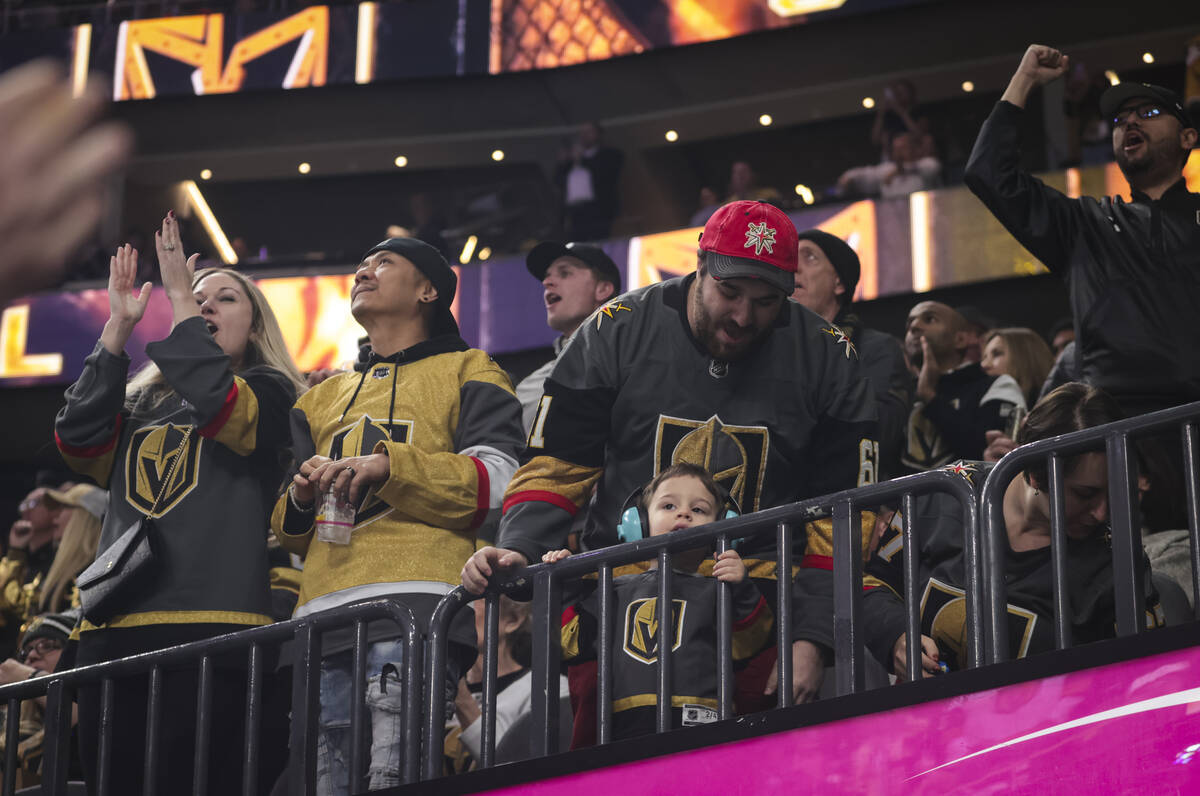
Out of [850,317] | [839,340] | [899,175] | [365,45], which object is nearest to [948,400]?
[850,317]

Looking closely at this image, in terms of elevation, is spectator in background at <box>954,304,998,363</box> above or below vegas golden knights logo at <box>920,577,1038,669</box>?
above

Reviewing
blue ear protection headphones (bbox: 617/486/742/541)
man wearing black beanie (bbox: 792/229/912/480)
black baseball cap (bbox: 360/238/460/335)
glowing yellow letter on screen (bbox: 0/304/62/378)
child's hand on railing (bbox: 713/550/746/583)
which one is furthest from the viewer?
glowing yellow letter on screen (bbox: 0/304/62/378)

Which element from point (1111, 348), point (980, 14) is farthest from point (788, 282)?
point (980, 14)

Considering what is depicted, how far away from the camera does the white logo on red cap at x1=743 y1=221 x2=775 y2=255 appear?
3727mm

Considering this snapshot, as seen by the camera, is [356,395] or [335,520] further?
[356,395]

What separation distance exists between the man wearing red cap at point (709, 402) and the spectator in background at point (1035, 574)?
0.37m

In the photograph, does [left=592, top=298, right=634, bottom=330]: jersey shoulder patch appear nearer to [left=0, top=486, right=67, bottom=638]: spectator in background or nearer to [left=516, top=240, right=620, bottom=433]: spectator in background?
[left=516, top=240, right=620, bottom=433]: spectator in background

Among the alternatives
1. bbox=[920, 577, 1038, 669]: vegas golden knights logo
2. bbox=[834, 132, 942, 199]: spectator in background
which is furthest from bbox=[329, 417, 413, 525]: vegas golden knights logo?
bbox=[834, 132, 942, 199]: spectator in background

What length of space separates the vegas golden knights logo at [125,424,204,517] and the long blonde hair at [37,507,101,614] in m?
1.88

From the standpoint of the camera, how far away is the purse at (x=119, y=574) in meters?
4.25

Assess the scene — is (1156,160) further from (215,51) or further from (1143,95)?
(215,51)

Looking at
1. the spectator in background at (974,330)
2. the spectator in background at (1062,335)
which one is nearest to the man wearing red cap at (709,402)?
the spectator in background at (974,330)

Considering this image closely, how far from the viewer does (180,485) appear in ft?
14.6

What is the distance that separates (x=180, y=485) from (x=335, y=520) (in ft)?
2.58
